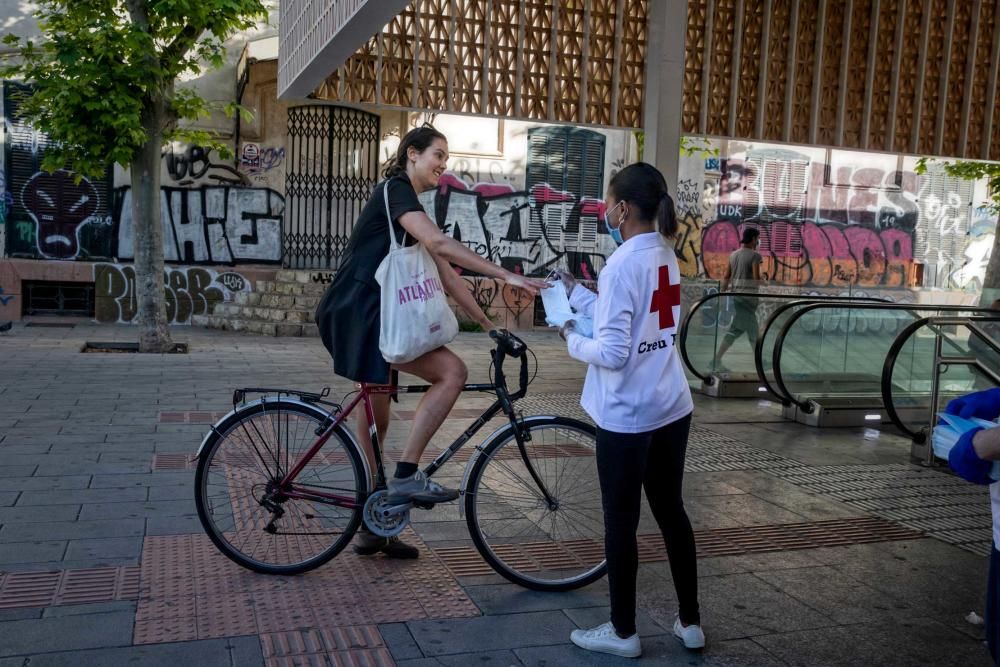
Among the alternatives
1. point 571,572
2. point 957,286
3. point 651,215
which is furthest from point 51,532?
point 957,286

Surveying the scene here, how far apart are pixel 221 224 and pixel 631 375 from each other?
15.0m

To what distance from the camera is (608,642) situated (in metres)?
3.63

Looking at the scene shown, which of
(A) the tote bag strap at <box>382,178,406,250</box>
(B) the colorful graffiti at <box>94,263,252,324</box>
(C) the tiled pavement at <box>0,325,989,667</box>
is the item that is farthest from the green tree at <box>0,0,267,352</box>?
(A) the tote bag strap at <box>382,178,406,250</box>

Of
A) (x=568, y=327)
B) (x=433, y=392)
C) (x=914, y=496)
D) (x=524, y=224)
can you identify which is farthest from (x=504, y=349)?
(x=524, y=224)

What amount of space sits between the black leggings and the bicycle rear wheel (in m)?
1.23

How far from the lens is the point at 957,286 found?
24062mm

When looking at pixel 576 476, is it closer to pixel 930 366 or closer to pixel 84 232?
pixel 930 366

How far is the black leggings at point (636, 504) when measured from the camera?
355 cm

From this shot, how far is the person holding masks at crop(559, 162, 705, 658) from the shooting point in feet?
11.5

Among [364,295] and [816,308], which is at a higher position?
[364,295]

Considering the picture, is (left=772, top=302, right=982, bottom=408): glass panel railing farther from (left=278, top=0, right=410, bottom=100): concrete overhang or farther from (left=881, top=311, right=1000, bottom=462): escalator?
(left=278, top=0, right=410, bottom=100): concrete overhang

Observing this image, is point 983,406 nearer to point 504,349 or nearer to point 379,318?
point 504,349

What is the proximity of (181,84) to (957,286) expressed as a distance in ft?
60.7

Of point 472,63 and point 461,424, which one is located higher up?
point 472,63
